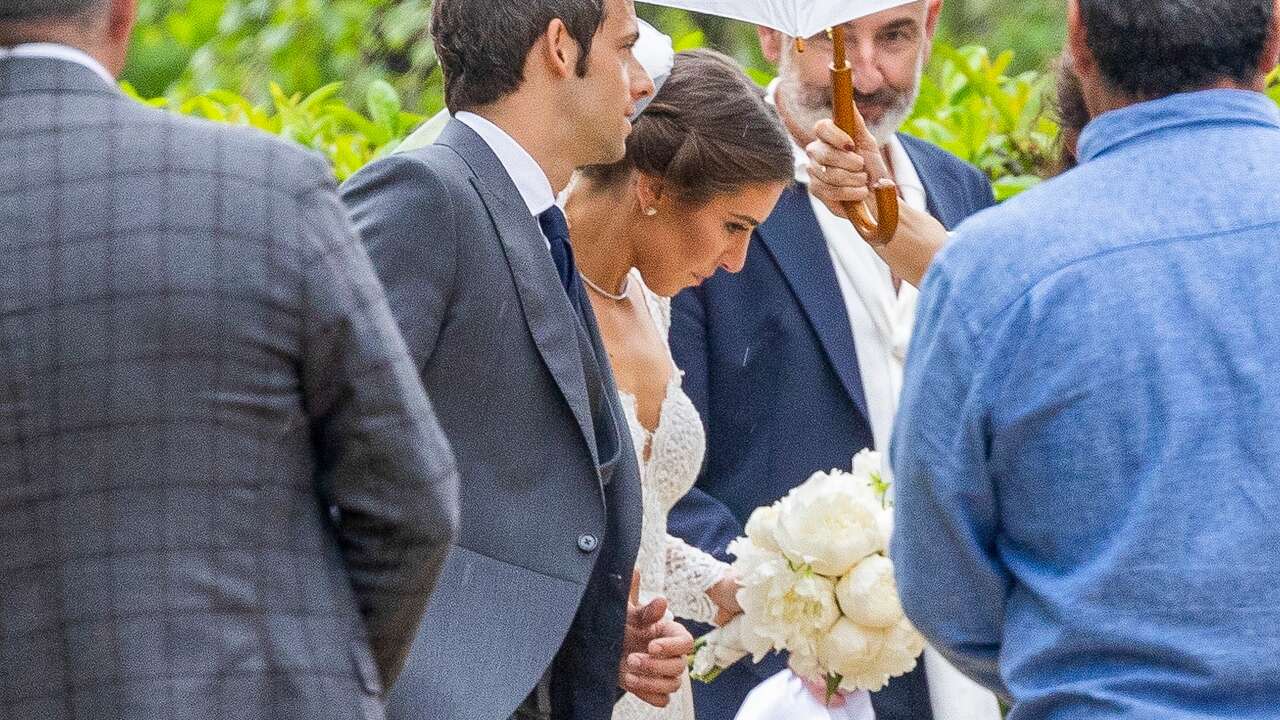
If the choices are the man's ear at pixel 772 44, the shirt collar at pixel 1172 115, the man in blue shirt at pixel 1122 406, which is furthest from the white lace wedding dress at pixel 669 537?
the shirt collar at pixel 1172 115

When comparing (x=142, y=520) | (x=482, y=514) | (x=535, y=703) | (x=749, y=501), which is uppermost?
(x=142, y=520)

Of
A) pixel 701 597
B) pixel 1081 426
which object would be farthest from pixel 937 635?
pixel 701 597

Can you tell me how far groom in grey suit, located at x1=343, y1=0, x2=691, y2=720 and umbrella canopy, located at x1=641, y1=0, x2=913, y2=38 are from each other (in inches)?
20.8

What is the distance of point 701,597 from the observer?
4.64 metres

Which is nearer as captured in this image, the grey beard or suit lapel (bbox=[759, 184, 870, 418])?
suit lapel (bbox=[759, 184, 870, 418])

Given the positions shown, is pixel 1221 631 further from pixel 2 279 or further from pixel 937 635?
pixel 2 279

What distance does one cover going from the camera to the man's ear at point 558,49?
3756mm

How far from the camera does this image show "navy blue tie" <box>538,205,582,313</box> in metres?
3.80

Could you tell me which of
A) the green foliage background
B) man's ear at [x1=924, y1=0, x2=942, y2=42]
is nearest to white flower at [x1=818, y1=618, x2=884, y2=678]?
man's ear at [x1=924, y1=0, x2=942, y2=42]

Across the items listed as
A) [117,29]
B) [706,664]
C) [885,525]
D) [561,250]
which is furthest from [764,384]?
[117,29]

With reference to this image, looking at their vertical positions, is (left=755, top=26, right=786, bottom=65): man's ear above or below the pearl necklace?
below

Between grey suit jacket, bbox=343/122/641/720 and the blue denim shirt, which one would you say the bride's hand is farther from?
the blue denim shirt

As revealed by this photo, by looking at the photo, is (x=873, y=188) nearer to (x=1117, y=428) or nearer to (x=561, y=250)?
(x=561, y=250)

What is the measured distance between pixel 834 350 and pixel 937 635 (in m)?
2.23
